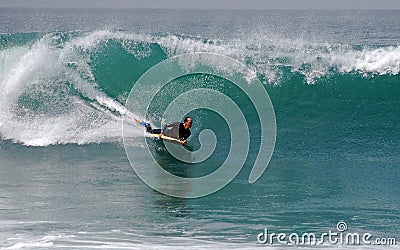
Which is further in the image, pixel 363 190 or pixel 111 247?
pixel 363 190

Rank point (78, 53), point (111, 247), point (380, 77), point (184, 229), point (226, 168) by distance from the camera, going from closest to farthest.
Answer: point (111, 247) < point (184, 229) < point (226, 168) < point (380, 77) < point (78, 53)

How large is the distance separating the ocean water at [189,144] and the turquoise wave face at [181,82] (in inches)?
1.9

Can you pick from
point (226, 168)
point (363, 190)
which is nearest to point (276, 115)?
point (226, 168)

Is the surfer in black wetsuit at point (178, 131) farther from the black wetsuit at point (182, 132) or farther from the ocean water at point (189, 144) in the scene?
the ocean water at point (189, 144)

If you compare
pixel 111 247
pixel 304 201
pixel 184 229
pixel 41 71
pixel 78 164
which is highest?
pixel 41 71

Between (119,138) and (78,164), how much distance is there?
1.79m

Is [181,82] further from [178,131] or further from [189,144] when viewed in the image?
[178,131]

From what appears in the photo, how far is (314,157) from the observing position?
41.9 feet

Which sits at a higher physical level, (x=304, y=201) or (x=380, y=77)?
(x=380, y=77)

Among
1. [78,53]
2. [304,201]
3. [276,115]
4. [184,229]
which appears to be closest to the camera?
[184,229]

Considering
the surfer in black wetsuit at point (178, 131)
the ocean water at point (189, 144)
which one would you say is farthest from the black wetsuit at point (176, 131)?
the ocean water at point (189, 144)

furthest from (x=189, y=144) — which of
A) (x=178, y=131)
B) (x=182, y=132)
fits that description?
(x=178, y=131)

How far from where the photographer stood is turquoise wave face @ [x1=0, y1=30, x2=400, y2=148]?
571 inches

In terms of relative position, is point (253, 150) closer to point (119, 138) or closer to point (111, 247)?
point (119, 138)
